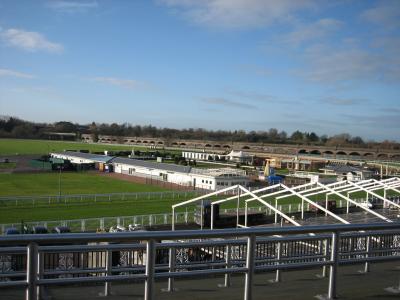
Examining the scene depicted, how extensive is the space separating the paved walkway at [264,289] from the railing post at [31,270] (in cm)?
113

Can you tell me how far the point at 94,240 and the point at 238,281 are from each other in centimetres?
286

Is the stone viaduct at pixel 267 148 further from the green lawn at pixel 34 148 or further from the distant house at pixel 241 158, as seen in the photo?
the green lawn at pixel 34 148

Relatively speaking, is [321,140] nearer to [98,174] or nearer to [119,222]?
[98,174]

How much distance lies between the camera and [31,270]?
12.1 feet

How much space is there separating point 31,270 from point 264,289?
9.80ft

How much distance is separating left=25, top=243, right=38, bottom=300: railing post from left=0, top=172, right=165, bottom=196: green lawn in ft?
130

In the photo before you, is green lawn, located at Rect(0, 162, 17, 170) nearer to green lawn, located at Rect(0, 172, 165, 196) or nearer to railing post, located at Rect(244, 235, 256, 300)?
green lawn, located at Rect(0, 172, 165, 196)

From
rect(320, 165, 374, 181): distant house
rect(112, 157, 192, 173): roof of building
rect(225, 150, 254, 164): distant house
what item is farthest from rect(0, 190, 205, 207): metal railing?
rect(225, 150, 254, 164): distant house

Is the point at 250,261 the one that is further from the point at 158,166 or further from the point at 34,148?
the point at 34,148

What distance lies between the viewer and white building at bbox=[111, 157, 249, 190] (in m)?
50.2

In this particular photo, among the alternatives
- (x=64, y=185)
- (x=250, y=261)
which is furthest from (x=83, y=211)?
(x=250, y=261)

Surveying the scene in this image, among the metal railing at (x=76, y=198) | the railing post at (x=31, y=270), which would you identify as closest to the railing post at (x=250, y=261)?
the railing post at (x=31, y=270)

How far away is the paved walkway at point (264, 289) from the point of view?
4992mm

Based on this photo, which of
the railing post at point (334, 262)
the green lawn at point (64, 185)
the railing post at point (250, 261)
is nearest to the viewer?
the railing post at point (250, 261)
